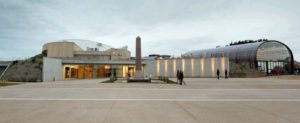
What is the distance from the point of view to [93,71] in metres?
45.4

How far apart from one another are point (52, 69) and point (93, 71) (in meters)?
11.5

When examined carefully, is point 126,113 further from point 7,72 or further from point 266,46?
point 266,46

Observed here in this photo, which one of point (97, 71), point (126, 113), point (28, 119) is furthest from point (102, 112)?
point (97, 71)

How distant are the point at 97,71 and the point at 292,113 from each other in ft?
139

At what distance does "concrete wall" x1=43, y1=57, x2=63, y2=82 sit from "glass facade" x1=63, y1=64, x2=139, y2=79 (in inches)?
91.7

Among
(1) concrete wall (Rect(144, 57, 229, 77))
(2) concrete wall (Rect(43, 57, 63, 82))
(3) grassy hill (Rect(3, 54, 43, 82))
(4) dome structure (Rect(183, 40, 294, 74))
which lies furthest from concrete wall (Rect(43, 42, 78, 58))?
(4) dome structure (Rect(183, 40, 294, 74))

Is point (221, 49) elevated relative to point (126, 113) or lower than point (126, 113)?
elevated

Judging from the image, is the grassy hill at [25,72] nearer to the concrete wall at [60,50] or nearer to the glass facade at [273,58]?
the concrete wall at [60,50]

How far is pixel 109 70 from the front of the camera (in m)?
47.1

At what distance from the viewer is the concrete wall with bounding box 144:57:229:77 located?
4177 centimetres

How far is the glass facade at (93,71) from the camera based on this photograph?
41.9m

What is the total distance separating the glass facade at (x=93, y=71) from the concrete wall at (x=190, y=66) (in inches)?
216

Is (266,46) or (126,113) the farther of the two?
(266,46)

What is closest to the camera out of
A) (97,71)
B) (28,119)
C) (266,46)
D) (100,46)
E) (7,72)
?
(28,119)
